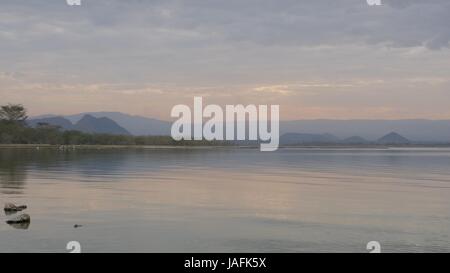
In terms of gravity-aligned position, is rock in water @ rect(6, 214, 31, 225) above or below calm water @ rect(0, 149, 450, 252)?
above

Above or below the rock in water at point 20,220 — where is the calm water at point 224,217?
below

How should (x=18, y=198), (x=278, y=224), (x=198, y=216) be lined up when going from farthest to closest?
1. (x=18, y=198)
2. (x=198, y=216)
3. (x=278, y=224)

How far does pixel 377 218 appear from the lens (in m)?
37.5

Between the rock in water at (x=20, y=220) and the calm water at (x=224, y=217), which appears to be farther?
the rock in water at (x=20, y=220)

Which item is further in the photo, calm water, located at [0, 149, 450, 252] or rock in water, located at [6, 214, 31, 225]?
rock in water, located at [6, 214, 31, 225]

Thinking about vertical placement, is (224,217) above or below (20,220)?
below

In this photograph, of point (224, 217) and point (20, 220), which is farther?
point (224, 217)
